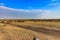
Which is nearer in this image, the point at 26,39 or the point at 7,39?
the point at 7,39

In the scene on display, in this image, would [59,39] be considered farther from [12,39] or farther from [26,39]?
[12,39]

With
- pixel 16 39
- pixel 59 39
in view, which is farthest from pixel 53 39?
pixel 16 39

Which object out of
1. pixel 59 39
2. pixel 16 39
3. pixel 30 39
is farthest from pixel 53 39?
pixel 16 39

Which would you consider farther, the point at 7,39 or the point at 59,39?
the point at 59,39

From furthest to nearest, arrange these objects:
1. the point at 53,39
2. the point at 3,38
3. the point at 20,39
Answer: the point at 53,39
the point at 20,39
the point at 3,38

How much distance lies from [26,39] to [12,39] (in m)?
1.59

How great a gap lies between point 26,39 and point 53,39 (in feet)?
17.9

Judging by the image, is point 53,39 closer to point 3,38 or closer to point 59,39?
point 59,39

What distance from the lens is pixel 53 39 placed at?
68.8 feet

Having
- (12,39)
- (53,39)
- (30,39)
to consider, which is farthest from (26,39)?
(53,39)

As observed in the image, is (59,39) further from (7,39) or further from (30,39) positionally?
(7,39)

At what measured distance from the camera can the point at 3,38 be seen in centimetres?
1476

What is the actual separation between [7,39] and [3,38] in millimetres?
326

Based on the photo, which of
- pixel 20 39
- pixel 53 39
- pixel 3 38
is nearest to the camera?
pixel 3 38
